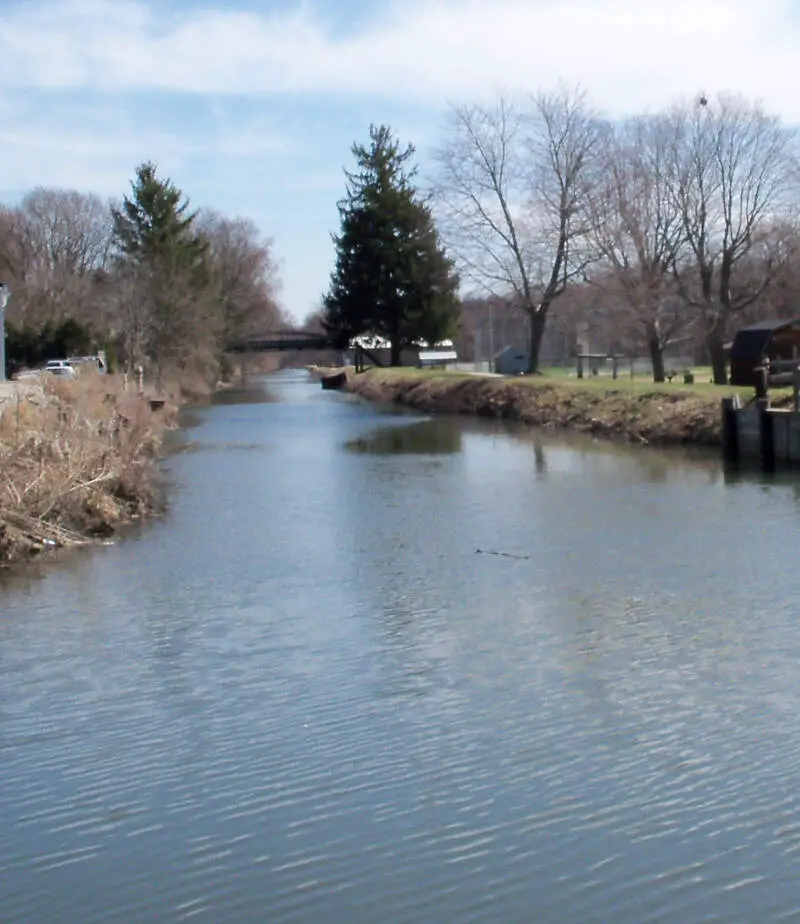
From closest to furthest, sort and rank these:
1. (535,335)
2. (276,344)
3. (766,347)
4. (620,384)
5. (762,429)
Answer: (762,429) → (766,347) → (620,384) → (535,335) → (276,344)

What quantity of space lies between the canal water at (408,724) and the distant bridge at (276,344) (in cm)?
7169

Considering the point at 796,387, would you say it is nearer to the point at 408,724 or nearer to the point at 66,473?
the point at 66,473

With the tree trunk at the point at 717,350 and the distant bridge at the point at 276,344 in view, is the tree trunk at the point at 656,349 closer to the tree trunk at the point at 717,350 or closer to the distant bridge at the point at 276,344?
the tree trunk at the point at 717,350

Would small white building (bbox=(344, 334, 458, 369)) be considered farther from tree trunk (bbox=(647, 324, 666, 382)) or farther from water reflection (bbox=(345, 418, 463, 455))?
water reflection (bbox=(345, 418, 463, 455))

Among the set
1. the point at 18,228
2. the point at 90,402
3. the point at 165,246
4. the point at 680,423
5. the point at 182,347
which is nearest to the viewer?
the point at 90,402

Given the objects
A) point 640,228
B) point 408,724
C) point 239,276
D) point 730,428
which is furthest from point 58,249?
point 408,724

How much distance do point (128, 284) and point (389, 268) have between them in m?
16.8

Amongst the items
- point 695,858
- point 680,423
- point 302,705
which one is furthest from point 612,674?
point 680,423

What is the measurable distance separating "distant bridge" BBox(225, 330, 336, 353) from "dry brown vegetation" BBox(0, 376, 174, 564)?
6454 centimetres

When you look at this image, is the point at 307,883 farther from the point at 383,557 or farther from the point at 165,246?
the point at 165,246

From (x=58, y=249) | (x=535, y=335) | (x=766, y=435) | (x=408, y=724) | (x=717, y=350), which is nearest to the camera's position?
(x=408, y=724)

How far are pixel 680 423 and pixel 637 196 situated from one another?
17.9 meters

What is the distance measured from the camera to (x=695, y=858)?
8.53 metres

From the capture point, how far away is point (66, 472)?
68.5ft
